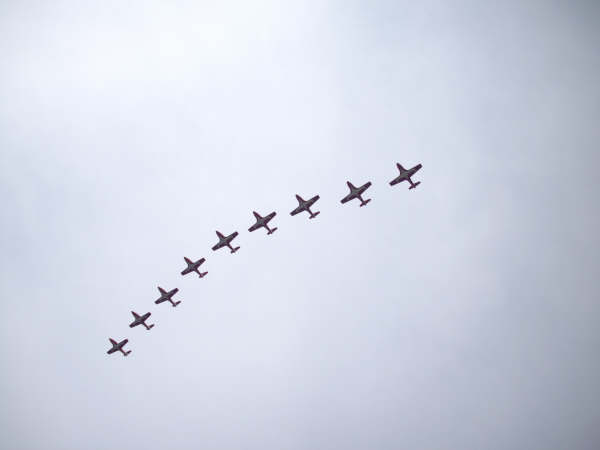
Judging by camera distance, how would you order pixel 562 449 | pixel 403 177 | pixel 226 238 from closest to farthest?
pixel 403 177
pixel 226 238
pixel 562 449

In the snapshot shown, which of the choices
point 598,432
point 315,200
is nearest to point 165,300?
point 315,200

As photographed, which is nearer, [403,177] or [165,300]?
[403,177]

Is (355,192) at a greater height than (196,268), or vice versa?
(196,268)

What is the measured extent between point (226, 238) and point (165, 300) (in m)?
19.3

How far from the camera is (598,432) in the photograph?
487 ft

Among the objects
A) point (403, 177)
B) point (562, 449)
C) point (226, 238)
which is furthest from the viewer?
point (562, 449)

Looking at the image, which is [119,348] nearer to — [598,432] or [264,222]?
[264,222]

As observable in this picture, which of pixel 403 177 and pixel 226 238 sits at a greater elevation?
pixel 226 238

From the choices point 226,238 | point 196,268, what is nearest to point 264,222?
point 226,238

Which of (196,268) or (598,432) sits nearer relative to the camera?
(196,268)

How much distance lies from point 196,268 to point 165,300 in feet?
32.2

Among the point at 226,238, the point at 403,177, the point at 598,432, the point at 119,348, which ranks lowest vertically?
the point at 598,432

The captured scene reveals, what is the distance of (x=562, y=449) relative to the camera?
471 ft

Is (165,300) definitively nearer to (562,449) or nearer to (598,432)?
(562,449)
